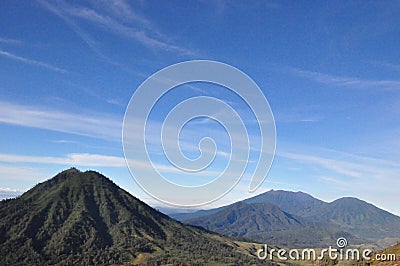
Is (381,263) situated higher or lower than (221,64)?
lower

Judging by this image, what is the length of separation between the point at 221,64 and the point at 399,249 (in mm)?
28332

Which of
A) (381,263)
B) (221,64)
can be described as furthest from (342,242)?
(221,64)

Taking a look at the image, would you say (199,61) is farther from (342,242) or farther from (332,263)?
(332,263)

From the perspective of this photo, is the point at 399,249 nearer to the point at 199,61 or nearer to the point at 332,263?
the point at 332,263

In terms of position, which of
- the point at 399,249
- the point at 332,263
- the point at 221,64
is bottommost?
the point at 332,263

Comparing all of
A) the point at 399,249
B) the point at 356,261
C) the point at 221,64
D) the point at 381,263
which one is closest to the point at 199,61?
the point at 221,64

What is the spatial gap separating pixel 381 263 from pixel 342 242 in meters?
9.02

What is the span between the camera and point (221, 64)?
781 inches

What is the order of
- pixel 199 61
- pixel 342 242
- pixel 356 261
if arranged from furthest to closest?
pixel 356 261 → pixel 342 242 → pixel 199 61

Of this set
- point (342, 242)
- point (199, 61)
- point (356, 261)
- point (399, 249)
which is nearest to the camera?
point (199, 61)

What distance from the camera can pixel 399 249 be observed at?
35.3 metres

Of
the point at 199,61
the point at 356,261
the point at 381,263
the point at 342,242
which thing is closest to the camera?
the point at 199,61

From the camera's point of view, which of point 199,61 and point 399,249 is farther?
point 399,249

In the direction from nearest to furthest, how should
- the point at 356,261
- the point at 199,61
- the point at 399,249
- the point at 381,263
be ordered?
the point at 199,61, the point at 381,263, the point at 399,249, the point at 356,261
